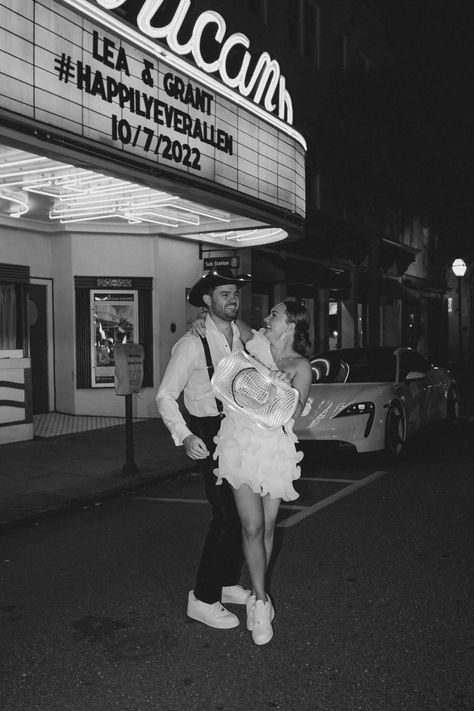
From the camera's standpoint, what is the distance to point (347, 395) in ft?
29.5

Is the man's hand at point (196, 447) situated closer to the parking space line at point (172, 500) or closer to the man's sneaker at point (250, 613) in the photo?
the man's sneaker at point (250, 613)

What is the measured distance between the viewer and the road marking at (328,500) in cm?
641

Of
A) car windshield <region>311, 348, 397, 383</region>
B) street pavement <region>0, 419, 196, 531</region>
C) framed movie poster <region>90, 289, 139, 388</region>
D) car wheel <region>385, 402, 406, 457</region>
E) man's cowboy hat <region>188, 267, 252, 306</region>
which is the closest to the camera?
man's cowboy hat <region>188, 267, 252, 306</region>

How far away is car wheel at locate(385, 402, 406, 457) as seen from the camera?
9.04m

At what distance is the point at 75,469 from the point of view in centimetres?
883

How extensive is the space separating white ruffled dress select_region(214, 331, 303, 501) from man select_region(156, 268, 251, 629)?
0.41 feet

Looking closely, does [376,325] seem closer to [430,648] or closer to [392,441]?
[392,441]

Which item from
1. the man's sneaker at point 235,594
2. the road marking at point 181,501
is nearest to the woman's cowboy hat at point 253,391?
the man's sneaker at point 235,594

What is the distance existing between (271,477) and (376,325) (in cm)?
1685

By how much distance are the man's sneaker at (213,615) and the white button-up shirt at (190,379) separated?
97 centimetres

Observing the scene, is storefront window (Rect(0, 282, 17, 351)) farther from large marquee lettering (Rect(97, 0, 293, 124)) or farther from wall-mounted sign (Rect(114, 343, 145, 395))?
large marquee lettering (Rect(97, 0, 293, 124))

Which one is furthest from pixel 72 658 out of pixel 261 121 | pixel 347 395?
pixel 261 121

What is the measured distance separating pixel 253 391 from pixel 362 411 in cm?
536

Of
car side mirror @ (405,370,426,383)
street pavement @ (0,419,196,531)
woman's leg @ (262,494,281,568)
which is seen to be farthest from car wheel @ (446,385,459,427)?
woman's leg @ (262,494,281,568)
